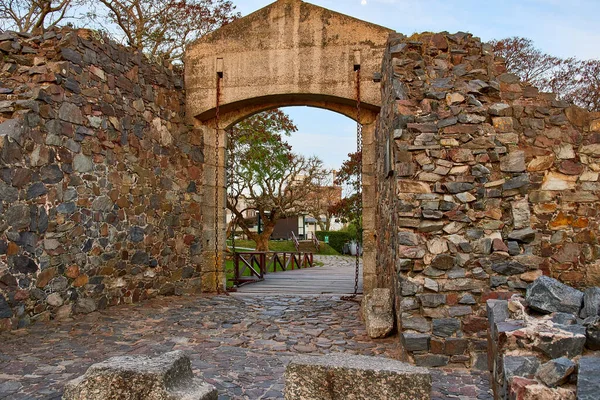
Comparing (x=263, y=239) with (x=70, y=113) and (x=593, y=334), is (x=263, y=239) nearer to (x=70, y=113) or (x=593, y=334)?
(x=70, y=113)

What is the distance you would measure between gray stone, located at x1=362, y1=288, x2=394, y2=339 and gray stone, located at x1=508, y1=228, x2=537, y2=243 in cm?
136

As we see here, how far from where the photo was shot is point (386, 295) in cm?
504

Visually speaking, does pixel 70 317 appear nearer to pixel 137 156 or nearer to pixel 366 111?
pixel 137 156

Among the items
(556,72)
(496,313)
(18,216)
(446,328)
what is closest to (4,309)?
(18,216)

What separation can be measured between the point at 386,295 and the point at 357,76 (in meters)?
3.53

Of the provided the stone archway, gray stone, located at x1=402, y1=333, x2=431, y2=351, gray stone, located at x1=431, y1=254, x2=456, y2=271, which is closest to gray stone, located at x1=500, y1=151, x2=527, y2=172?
gray stone, located at x1=431, y1=254, x2=456, y2=271

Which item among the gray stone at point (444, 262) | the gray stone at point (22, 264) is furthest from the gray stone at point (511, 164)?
the gray stone at point (22, 264)

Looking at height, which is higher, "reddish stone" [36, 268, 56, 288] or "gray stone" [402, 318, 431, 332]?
"reddish stone" [36, 268, 56, 288]

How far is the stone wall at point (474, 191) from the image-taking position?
13.6ft

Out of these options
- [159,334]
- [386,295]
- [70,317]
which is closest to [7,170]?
[70,317]

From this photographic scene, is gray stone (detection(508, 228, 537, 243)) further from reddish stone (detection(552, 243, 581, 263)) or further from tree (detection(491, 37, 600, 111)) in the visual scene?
tree (detection(491, 37, 600, 111))

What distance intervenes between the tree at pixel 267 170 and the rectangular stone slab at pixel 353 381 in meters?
10.1

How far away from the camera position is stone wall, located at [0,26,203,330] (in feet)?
16.5

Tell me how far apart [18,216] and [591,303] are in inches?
192
